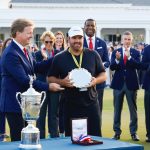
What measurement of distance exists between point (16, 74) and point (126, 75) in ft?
15.5

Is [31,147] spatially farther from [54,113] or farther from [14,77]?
[54,113]

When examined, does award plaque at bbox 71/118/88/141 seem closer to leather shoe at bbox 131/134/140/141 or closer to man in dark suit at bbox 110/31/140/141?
man in dark suit at bbox 110/31/140/141

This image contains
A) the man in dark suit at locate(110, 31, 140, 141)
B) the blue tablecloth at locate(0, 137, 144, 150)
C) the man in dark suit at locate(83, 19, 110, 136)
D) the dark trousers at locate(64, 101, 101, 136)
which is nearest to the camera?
the blue tablecloth at locate(0, 137, 144, 150)

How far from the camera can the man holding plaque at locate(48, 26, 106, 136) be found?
7.68 meters

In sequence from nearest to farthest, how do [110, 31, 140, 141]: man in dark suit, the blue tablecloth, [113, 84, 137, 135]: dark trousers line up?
the blue tablecloth < [110, 31, 140, 141]: man in dark suit < [113, 84, 137, 135]: dark trousers

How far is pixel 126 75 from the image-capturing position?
37.5 ft

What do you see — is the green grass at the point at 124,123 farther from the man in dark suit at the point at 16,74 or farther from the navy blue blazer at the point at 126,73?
the man in dark suit at the point at 16,74

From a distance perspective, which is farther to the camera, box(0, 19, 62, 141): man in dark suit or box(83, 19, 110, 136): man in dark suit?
box(83, 19, 110, 136): man in dark suit

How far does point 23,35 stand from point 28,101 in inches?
57.5

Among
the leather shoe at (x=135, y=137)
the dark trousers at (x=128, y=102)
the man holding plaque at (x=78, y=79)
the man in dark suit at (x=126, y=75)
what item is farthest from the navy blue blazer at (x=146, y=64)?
the man holding plaque at (x=78, y=79)

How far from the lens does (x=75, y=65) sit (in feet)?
25.5

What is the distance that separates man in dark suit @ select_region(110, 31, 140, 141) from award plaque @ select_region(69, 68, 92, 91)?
3.59 metres

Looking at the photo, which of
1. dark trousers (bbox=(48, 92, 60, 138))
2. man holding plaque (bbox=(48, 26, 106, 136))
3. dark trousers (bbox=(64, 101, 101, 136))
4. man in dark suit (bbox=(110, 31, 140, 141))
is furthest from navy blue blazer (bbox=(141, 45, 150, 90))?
dark trousers (bbox=(64, 101, 101, 136))

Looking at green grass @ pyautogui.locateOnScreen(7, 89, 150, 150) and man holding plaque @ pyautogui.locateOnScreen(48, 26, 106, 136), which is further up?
man holding plaque @ pyautogui.locateOnScreen(48, 26, 106, 136)
